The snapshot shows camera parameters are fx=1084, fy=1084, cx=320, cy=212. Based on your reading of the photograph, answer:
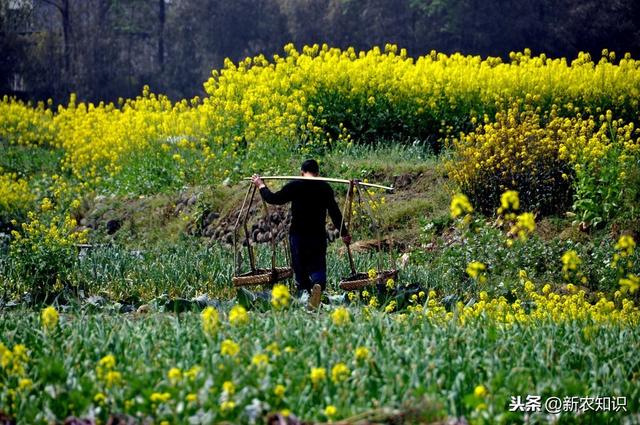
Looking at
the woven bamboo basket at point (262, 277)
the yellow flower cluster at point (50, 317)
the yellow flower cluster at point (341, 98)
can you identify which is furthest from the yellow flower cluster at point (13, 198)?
the yellow flower cluster at point (50, 317)

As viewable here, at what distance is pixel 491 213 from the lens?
12.2 meters

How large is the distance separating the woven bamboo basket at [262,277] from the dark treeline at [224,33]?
20699 millimetres

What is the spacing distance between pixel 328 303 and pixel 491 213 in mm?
4304

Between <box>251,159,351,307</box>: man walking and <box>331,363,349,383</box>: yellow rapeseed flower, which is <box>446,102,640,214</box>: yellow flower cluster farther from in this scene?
<box>331,363,349,383</box>: yellow rapeseed flower

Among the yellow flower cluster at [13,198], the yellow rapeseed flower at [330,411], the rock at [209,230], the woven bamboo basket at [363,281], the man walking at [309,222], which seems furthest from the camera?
the yellow flower cluster at [13,198]

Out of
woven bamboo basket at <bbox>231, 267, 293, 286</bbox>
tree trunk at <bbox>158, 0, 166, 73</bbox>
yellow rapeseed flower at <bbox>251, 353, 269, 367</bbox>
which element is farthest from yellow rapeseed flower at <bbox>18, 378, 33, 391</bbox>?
tree trunk at <bbox>158, 0, 166, 73</bbox>

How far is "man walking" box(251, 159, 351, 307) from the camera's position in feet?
28.6

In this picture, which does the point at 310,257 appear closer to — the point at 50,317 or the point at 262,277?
the point at 262,277

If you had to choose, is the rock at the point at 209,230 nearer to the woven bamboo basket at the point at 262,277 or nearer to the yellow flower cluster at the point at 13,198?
the yellow flower cluster at the point at 13,198

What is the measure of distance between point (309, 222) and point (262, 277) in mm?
698

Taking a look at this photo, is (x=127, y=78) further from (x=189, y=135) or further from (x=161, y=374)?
(x=161, y=374)

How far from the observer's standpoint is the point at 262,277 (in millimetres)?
8328

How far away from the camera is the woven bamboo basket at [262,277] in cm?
826

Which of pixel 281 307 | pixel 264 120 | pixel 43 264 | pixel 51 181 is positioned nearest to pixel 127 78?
pixel 51 181
